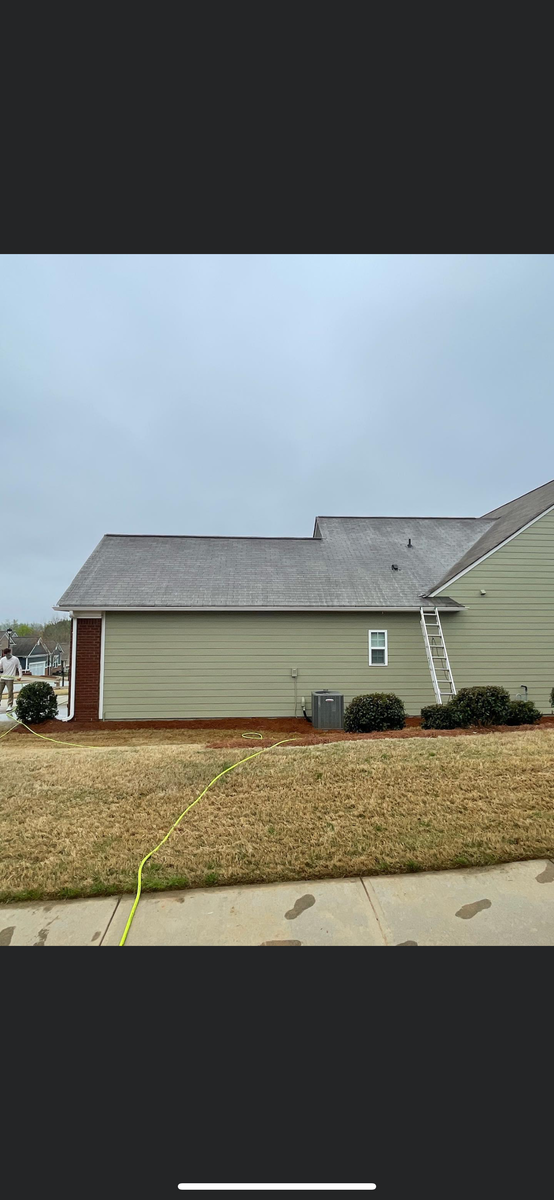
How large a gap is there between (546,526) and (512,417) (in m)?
21.5

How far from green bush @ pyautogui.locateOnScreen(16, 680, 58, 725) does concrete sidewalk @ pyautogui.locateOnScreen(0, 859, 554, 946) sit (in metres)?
9.52

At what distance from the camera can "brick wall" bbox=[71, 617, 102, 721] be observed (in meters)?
12.6

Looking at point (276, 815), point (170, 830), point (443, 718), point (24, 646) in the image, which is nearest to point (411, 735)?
point (443, 718)

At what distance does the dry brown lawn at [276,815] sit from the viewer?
13.6 feet

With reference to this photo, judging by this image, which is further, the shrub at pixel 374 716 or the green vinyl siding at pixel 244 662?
the green vinyl siding at pixel 244 662

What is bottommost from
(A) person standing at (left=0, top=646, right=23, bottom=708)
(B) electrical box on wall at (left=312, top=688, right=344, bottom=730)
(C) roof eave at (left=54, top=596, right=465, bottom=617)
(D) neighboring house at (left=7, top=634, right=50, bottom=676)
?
(B) electrical box on wall at (left=312, top=688, right=344, bottom=730)

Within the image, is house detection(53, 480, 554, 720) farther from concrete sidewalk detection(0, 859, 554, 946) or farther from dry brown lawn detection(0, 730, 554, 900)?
concrete sidewalk detection(0, 859, 554, 946)

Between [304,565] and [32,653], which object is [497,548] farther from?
[32,653]

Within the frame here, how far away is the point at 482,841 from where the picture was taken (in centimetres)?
446

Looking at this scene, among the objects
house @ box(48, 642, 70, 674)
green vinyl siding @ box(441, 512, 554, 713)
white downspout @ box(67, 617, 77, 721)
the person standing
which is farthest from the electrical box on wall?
house @ box(48, 642, 70, 674)

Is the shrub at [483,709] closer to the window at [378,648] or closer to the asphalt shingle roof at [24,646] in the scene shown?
the window at [378,648]

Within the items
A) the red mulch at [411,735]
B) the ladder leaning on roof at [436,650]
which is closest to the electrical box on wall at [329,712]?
the ladder leaning on roof at [436,650]

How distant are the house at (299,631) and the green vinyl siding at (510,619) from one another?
0.03m

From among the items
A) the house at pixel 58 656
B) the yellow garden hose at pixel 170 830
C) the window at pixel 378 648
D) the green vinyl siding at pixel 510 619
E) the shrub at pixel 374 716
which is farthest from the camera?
the house at pixel 58 656
